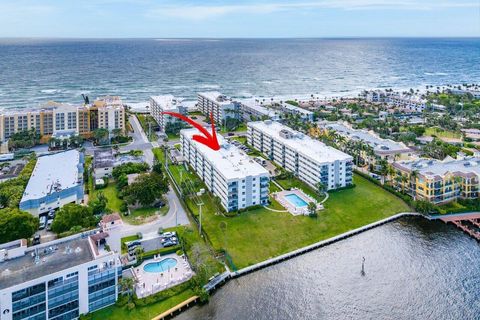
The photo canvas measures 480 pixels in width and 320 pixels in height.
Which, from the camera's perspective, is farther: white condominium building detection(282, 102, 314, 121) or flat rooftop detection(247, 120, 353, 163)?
white condominium building detection(282, 102, 314, 121)

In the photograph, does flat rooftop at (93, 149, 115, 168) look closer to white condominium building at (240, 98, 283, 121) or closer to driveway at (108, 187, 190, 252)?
driveway at (108, 187, 190, 252)

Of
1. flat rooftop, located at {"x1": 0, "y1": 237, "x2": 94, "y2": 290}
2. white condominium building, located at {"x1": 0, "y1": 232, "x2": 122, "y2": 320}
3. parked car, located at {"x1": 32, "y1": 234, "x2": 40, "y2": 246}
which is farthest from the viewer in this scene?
parked car, located at {"x1": 32, "y1": 234, "x2": 40, "y2": 246}

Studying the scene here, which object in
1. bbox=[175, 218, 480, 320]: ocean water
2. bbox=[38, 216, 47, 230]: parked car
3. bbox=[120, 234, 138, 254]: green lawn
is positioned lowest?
bbox=[175, 218, 480, 320]: ocean water

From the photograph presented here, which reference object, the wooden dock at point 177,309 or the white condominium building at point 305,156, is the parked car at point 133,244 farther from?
the white condominium building at point 305,156

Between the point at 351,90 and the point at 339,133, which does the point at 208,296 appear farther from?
the point at 351,90

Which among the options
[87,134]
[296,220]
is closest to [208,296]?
[296,220]

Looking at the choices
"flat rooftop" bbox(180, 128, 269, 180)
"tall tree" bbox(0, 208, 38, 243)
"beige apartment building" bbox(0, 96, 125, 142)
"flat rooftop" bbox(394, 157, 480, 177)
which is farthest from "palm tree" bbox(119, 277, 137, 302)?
"beige apartment building" bbox(0, 96, 125, 142)

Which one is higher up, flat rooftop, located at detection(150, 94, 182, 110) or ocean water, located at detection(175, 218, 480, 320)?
flat rooftop, located at detection(150, 94, 182, 110)
